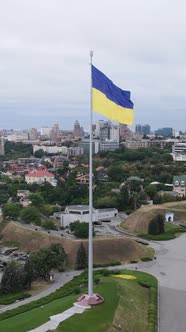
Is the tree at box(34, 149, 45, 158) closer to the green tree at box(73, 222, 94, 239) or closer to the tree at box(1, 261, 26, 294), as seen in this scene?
the green tree at box(73, 222, 94, 239)

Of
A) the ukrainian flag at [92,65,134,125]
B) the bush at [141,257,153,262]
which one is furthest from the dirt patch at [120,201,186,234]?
the ukrainian flag at [92,65,134,125]

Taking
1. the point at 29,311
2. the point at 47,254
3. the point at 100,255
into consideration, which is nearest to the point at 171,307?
the point at 29,311

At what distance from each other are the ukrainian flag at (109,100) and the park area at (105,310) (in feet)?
24.8

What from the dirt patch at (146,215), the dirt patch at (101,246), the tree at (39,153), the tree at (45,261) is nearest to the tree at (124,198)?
the dirt patch at (146,215)

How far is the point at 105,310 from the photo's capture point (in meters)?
18.4

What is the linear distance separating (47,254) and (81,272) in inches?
119

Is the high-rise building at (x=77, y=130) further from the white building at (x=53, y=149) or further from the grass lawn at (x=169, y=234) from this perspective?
the grass lawn at (x=169, y=234)

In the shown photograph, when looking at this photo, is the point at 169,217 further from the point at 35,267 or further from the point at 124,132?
the point at 124,132

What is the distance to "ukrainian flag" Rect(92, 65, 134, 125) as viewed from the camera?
1562 cm

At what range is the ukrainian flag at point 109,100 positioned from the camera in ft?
51.3

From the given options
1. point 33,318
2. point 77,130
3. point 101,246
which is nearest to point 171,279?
point 101,246

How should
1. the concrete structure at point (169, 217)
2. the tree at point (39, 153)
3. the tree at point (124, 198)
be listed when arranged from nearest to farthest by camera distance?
the concrete structure at point (169, 217), the tree at point (124, 198), the tree at point (39, 153)

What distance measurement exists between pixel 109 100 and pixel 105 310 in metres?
8.32

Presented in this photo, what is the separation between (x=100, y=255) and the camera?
109ft
